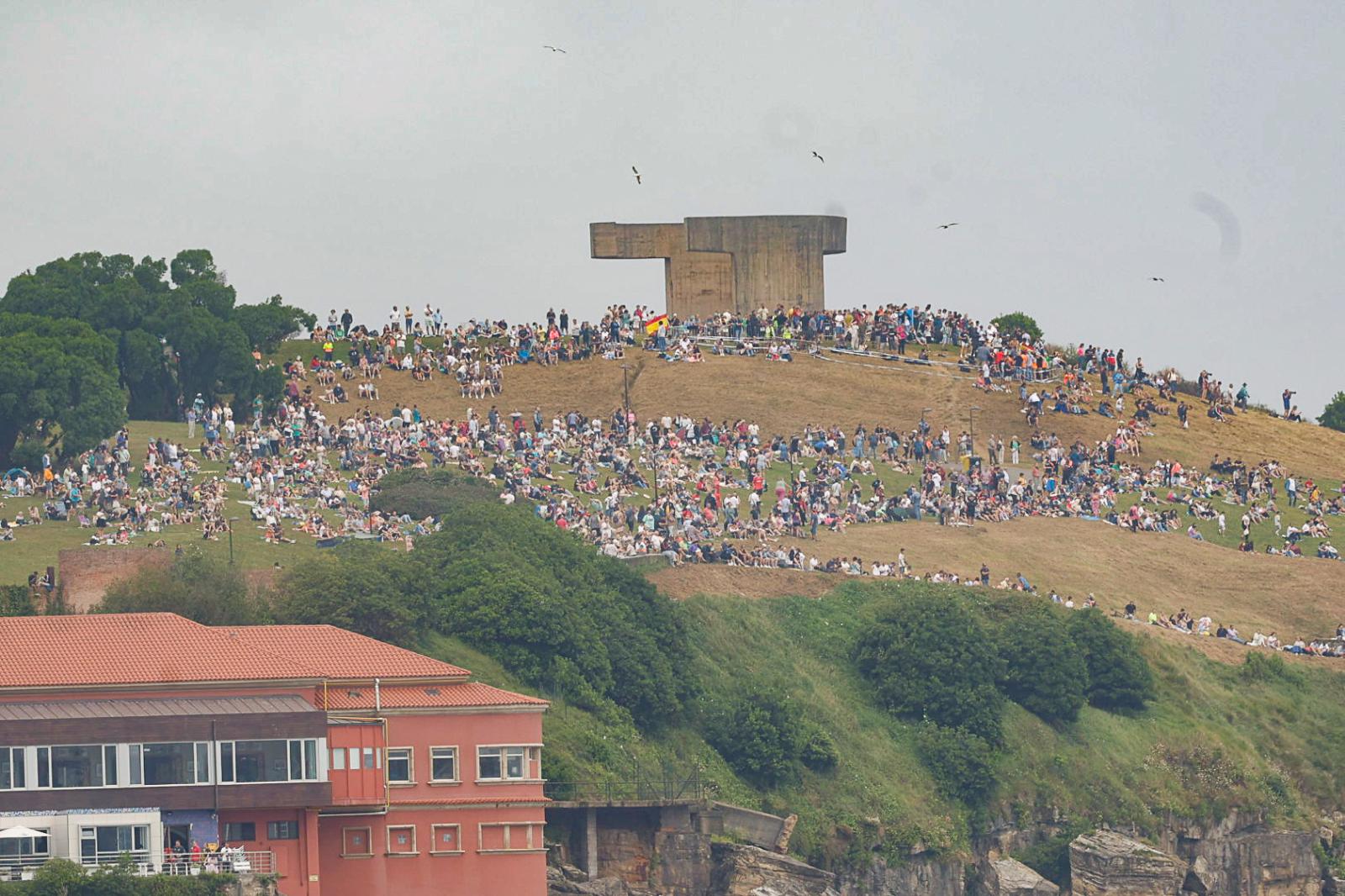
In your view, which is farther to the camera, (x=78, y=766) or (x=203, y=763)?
(x=203, y=763)

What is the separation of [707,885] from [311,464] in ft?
84.5

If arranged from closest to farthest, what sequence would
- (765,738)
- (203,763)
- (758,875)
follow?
(203,763) < (758,875) < (765,738)

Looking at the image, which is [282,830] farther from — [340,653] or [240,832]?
[340,653]

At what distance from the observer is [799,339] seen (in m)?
128

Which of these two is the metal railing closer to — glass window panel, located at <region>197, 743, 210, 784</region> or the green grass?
the green grass

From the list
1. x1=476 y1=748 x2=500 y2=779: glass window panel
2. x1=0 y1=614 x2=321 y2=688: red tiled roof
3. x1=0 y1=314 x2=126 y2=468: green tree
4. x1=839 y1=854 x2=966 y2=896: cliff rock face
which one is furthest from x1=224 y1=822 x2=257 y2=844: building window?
x1=0 y1=314 x2=126 y2=468: green tree

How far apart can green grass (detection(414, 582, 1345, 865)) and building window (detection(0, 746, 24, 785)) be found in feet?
49.9

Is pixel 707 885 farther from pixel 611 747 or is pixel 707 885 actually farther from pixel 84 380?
pixel 84 380

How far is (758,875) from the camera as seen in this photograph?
8275cm

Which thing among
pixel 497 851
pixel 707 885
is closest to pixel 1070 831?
pixel 707 885

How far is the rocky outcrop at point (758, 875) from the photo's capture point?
82188 mm

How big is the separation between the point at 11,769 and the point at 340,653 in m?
9.78

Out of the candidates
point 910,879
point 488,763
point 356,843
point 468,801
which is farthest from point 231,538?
point 910,879

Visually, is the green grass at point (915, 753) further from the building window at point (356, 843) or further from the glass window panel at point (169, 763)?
the glass window panel at point (169, 763)
